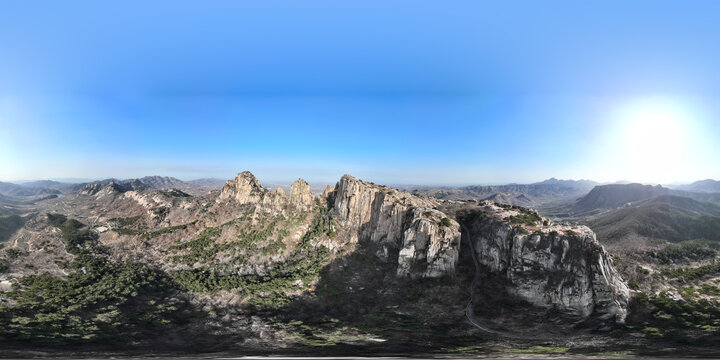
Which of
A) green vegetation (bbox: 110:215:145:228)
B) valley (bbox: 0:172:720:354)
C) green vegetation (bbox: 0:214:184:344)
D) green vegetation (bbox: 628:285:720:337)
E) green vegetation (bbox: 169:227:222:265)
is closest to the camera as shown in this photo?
green vegetation (bbox: 0:214:184:344)

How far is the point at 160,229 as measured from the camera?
119625mm

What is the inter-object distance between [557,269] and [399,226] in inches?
1813

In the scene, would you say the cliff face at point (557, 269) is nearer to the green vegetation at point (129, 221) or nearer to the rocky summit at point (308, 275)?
the rocky summit at point (308, 275)

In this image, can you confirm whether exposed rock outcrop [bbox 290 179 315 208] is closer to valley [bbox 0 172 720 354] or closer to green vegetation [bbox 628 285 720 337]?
valley [bbox 0 172 720 354]

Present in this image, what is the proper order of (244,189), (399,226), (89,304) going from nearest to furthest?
(89,304) → (399,226) → (244,189)

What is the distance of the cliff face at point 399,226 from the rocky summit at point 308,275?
1.36ft

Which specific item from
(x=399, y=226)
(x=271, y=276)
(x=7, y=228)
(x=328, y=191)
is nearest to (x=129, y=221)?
(x=271, y=276)

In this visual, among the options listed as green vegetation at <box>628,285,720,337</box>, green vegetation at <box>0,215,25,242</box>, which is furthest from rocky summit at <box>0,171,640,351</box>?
green vegetation at <box>0,215,25,242</box>

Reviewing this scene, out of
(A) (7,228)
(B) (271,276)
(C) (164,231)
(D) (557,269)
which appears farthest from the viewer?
(A) (7,228)

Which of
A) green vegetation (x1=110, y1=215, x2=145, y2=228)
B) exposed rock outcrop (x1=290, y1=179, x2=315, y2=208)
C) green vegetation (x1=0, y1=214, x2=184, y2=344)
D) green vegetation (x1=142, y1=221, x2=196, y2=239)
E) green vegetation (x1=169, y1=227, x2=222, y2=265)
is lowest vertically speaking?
green vegetation (x1=0, y1=214, x2=184, y2=344)

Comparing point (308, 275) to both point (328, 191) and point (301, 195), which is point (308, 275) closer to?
point (301, 195)

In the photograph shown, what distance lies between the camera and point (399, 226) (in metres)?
102

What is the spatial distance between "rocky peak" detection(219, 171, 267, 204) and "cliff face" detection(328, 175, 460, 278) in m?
31.8

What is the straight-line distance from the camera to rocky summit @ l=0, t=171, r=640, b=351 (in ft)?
226
